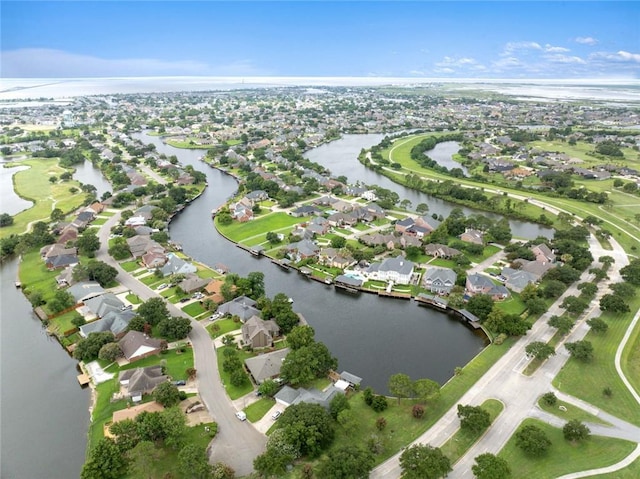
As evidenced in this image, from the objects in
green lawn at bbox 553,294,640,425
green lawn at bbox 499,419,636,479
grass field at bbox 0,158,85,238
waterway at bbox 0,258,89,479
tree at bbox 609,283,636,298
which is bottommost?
waterway at bbox 0,258,89,479

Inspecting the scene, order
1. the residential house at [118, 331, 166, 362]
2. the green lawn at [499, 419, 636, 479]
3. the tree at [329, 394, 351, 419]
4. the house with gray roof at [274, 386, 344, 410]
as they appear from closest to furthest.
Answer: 1. the green lawn at [499, 419, 636, 479]
2. the tree at [329, 394, 351, 419]
3. the house with gray roof at [274, 386, 344, 410]
4. the residential house at [118, 331, 166, 362]

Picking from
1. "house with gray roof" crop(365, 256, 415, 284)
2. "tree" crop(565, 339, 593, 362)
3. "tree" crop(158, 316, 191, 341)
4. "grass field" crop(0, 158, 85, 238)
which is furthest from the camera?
"grass field" crop(0, 158, 85, 238)

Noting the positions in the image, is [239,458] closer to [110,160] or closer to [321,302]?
[321,302]

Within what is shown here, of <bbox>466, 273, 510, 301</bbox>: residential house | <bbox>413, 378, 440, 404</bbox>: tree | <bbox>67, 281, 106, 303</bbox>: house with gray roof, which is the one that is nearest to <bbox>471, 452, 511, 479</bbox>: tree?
<bbox>413, 378, 440, 404</bbox>: tree

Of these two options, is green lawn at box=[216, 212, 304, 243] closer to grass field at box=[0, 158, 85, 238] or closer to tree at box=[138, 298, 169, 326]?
tree at box=[138, 298, 169, 326]

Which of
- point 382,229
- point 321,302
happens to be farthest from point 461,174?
point 321,302

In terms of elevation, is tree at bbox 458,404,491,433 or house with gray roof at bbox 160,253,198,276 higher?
tree at bbox 458,404,491,433
